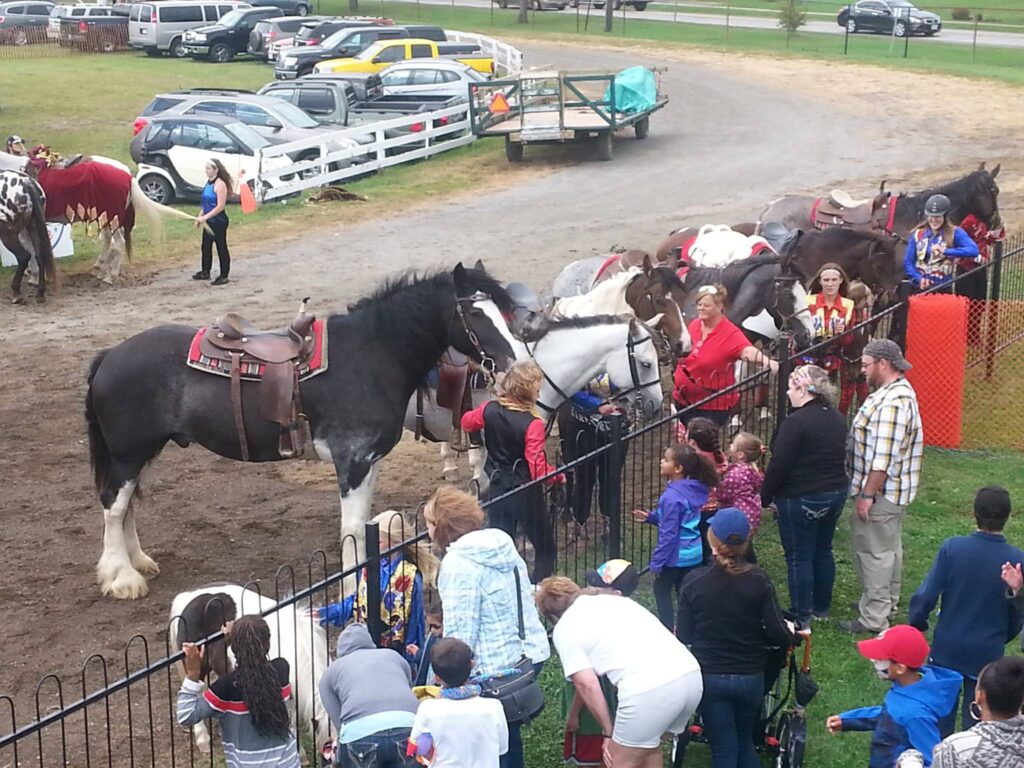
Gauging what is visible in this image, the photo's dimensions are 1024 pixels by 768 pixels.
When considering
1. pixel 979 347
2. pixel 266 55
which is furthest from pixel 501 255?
pixel 266 55

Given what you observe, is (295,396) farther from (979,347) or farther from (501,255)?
(501,255)

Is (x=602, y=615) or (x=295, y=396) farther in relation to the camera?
(x=295, y=396)

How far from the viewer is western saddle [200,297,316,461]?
8.77 metres

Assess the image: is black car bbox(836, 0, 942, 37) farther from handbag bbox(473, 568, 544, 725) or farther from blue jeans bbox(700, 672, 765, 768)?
handbag bbox(473, 568, 544, 725)

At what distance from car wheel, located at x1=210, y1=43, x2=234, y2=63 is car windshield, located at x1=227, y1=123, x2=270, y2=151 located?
72.6 ft

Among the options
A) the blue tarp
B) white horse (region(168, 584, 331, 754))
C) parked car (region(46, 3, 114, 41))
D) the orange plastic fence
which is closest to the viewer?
white horse (region(168, 584, 331, 754))

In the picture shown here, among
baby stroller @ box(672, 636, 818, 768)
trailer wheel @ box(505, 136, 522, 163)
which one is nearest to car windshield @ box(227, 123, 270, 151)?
trailer wheel @ box(505, 136, 522, 163)

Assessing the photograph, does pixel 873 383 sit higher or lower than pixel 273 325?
higher

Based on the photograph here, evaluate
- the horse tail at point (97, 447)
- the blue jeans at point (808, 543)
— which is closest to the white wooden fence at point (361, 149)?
the horse tail at point (97, 447)

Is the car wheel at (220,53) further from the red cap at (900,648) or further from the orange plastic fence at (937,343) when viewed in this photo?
the red cap at (900,648)

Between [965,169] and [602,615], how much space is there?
74.3ft

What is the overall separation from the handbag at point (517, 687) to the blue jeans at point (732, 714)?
2.73ft

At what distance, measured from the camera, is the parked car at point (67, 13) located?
1946 inches

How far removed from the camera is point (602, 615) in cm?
554
